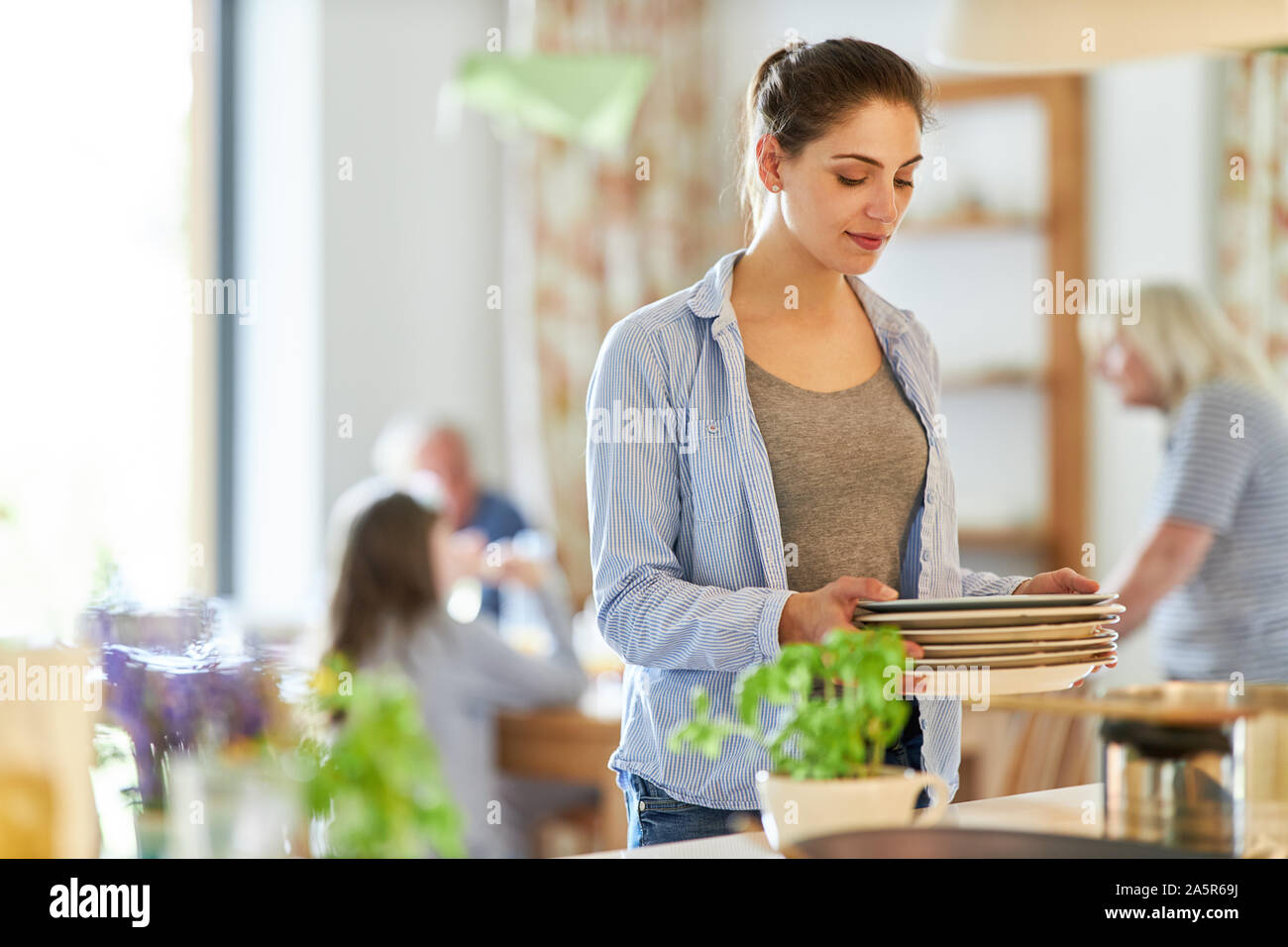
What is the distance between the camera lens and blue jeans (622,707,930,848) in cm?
137

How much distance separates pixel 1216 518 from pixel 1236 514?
61 mm

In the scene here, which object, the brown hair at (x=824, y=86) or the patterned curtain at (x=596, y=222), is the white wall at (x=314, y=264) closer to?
the patterned curtain at (x=596, y=222)

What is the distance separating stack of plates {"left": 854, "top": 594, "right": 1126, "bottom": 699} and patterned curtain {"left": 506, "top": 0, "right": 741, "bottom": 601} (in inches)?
140

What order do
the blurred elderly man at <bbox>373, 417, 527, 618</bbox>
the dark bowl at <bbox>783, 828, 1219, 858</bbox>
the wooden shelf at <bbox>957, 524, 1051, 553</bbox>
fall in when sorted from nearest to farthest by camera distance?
the dark bowl at <bbox>783, 828, 1219, 858</bbox> < the blurred elderly man at <bbox>373, 417, 527, 618</bbox> < the wooden shelf at <bbox>957, 524, 1051, 553</bbox>

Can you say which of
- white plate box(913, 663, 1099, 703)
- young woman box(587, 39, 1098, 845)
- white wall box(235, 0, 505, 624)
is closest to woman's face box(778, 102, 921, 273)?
young woman box(587, 39, 1098, 845)

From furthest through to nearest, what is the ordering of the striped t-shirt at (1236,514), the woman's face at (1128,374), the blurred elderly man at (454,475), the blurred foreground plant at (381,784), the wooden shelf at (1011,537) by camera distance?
1. the wooden shelf at (1011,537)
2. the blurred elderly man at (454,475)
3. the woman's face at (1128,374)
4. the striped t-shirt at (1236,514)
5. the blurred foreground plant at (381,784)

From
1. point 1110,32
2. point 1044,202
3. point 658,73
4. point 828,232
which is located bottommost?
point 828,232

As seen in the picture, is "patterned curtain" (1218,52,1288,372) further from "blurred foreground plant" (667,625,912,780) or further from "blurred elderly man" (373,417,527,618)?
"blurred foreground plant" (667,625,912,780)

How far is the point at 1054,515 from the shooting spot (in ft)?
15.2

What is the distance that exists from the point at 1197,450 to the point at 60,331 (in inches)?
116

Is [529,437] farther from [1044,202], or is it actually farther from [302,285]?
[1044,202]

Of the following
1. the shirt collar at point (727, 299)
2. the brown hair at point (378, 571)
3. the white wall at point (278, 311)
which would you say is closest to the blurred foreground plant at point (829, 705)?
the shirt collar at point (727, 299)

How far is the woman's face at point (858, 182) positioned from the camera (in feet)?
4.47
